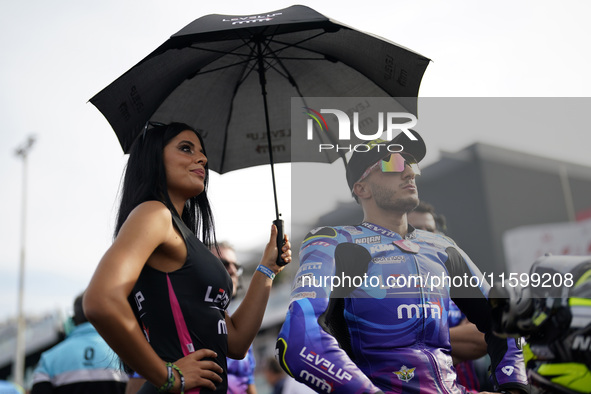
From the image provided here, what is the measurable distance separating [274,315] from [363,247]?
2510 centimetres

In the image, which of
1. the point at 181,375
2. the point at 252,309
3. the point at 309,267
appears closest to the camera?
the point at 181,375

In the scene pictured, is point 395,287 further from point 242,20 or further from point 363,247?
point 242,20

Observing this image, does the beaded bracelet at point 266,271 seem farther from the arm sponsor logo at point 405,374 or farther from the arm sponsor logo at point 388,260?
the arm sponsor logo at point 405,374

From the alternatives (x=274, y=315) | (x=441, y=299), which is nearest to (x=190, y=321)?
(x=441, y=299)

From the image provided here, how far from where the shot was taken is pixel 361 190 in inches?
109

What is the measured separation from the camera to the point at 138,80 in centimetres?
316

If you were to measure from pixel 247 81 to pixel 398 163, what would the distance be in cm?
143

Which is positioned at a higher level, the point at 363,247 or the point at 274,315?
the point at 274,315

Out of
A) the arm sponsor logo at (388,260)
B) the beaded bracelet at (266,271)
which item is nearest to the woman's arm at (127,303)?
the beaded bracelet at (266,271)

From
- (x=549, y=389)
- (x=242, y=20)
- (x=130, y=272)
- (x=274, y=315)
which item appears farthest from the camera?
(x=274, y=315)

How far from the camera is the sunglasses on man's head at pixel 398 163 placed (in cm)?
267

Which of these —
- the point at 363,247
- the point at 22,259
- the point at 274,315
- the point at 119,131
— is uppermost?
the point at 22,259

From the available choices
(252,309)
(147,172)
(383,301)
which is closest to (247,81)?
(147,172)

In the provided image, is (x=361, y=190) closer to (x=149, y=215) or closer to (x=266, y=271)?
(x=266, y=271)
